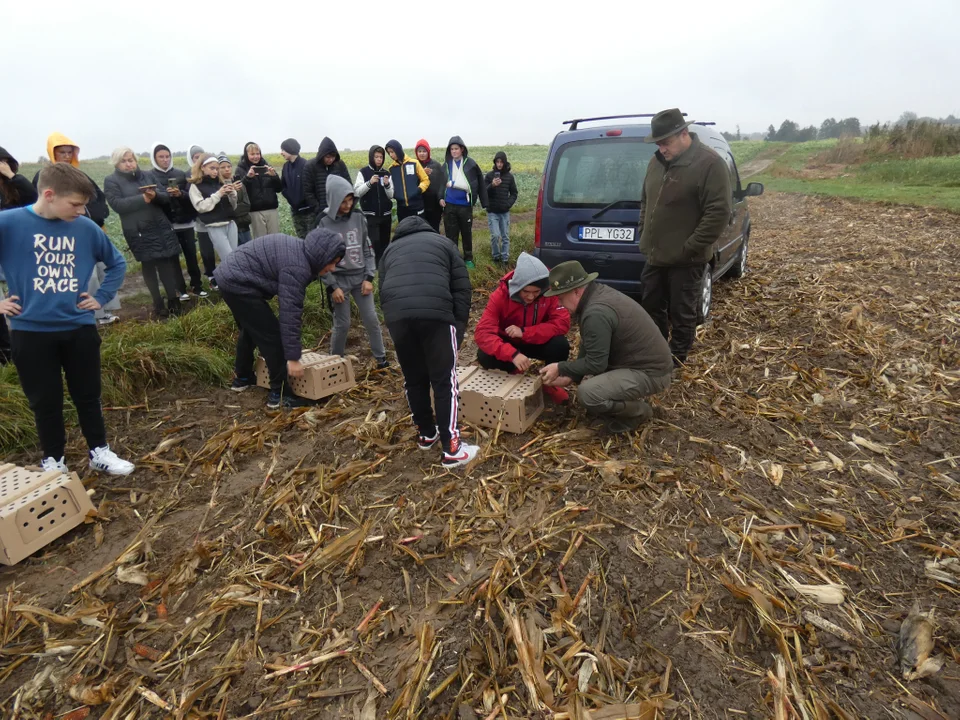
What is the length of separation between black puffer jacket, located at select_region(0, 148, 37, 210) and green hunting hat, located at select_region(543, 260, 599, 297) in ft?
16.6

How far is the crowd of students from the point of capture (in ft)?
11.4

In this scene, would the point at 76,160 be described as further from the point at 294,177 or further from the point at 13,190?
the point at 294,177

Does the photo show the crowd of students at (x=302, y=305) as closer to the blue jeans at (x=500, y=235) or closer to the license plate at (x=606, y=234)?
the license plate at (x=606, y=234)

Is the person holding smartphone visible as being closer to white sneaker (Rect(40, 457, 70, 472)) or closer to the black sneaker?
the black sneaker

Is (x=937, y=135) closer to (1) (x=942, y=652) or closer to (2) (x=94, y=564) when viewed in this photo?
(1) (x=942, y=652)

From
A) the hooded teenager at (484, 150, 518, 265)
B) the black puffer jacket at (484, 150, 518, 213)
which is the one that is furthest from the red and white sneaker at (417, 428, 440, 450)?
the black puffer jacket at (484, 150, 518, 213)

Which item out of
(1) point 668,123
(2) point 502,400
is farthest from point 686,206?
(2) point 502,400

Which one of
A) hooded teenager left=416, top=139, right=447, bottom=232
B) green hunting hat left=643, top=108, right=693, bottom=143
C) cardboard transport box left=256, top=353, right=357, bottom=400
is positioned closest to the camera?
green hunting hat left=643, top=108, right=693, bottom=143

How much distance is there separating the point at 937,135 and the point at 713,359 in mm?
34189

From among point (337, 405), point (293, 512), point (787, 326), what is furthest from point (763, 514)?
point (787, 326)

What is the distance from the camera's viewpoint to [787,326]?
6449 mm

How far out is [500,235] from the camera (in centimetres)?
1014

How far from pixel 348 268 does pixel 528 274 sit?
2.10 m

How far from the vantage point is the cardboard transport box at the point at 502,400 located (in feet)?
14.0
